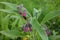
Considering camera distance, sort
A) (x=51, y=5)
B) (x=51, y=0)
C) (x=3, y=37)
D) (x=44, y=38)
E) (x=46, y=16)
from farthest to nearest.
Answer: (x=51, y=0), (x=51, y=5), (x=3, y=37), (x=46, y=16), (x=44, y=38)

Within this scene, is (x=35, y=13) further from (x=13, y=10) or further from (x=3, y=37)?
(x=3, y=37)

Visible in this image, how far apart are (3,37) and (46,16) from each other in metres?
0.77

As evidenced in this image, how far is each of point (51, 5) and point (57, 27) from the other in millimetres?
326

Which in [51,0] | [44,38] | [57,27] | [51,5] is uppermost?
[51,0]

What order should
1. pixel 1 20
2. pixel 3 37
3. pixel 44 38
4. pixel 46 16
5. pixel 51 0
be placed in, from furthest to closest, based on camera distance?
1. pixel 51 0
2. pixel 1 20
3. pixel 3 37
4. pixel 46 16
5. pixel 44 38

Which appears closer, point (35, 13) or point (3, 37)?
point (35, 13)

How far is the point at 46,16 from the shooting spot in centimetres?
118

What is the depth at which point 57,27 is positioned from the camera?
200 centimetres

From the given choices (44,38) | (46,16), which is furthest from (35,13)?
(44,38)

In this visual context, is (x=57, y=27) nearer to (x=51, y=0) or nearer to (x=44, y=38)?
(x=51, y=0)

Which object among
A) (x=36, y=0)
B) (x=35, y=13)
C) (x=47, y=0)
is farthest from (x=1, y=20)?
(x=35, y=13)

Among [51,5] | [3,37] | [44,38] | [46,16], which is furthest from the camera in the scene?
[51,5]

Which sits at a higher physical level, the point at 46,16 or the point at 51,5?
the point at 51,5

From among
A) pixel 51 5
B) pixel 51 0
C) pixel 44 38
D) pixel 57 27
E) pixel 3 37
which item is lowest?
pixel 44 38
